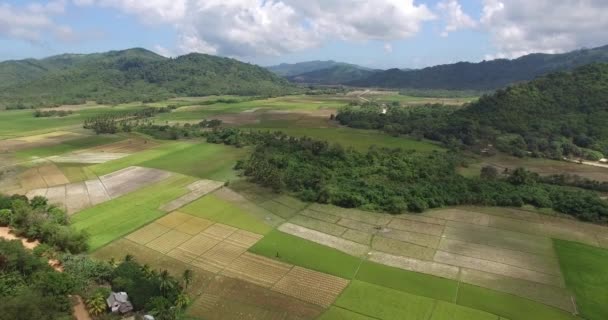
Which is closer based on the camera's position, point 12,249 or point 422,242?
point 12,249

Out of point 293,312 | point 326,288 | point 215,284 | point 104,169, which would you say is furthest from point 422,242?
point 104,169

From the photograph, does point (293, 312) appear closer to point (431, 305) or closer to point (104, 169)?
point (431, 305)

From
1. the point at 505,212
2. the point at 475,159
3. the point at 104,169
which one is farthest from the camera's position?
the point at 475,159

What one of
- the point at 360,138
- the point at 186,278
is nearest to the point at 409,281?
the point at 186,278

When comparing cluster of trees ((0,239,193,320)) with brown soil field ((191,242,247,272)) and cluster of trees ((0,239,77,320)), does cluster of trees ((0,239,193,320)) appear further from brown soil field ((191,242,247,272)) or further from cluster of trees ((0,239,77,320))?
brown soil field ((191,242,247,272))

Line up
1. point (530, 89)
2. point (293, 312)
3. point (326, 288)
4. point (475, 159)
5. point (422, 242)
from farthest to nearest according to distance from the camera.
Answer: point (530, 89), point (475, 159), point (422, 242), point (326, 288), point (293, 312)
